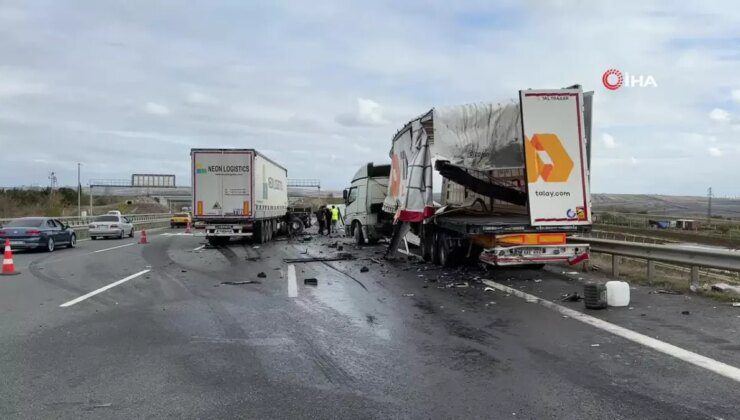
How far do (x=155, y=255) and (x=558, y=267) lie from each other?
492 inches

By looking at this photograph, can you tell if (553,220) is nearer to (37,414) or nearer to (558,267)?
(558,267)

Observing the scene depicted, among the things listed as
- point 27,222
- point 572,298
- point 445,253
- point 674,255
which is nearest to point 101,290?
point 445,253

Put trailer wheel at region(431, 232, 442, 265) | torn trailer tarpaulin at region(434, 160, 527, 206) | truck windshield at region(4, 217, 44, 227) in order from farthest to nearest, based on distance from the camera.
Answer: truck windshield at region(4, 217, 44, 227) < trailer wheel at region(431, 232, 442, 265) < torn trailer tarpaulin at region(434, 160, 527, 206)

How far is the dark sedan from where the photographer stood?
20.0 metres

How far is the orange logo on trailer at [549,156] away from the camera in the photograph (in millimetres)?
10969

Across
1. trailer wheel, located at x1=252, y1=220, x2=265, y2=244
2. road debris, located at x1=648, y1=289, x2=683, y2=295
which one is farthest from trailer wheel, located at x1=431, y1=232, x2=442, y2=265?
trailer wheel, located at x1=252, y1=220, x2=265, y2=244

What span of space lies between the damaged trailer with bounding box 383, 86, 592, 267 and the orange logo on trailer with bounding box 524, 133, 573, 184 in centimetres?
2

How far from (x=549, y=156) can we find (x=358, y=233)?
12.1 m

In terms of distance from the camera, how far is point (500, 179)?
1419 cm

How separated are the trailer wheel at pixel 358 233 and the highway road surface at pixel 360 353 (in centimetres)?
1089

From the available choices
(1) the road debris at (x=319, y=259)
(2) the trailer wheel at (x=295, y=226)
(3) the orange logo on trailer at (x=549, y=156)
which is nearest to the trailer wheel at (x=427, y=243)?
(1) the road debris at (x=319, y=259)

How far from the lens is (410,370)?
5.34m

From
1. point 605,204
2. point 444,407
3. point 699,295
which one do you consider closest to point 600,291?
point 699,295

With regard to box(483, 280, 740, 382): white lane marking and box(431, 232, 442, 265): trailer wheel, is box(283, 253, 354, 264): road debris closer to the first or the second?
box(431, 232, 442, 265): trailer wheel
